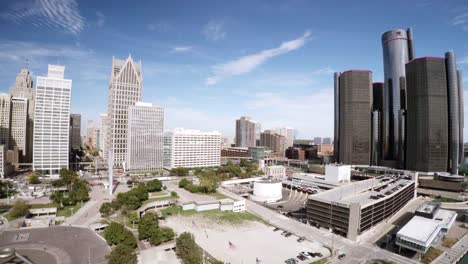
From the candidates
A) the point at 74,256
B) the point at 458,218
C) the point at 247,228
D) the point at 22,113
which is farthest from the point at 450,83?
the point at 22,113

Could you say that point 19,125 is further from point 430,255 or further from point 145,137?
point 430,255

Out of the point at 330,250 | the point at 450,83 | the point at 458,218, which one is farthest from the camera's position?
the point at 450,83

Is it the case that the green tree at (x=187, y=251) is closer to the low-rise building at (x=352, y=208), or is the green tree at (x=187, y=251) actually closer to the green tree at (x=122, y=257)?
the green tree at (x=122, y=257)

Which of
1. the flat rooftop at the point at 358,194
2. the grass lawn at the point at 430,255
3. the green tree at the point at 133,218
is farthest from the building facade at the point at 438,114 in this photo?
the green tree at the point at 133,218

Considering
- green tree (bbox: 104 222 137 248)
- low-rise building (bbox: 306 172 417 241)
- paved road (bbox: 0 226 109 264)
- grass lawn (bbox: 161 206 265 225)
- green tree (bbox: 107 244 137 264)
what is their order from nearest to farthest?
green tree (bbox: 107 244 137 264) → paved road (bbox: 0 226 109 264) → green tree (bbox: 104 222 137 248) → low-rise building (bbox: 306 172 417 241) → grass lawn (bbox: 161 206 265 225)

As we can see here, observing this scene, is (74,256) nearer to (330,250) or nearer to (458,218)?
(330,250)

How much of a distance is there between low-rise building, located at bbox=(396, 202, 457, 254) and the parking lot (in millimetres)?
16990

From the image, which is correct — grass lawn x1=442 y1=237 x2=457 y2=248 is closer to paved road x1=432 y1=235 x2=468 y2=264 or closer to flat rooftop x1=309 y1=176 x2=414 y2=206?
paved road x1=432 y1=235 x2=468 y2=264

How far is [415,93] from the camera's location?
128m

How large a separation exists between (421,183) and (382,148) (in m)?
45.0

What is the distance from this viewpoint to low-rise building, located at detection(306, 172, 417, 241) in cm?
5939

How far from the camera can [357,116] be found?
6073 inches

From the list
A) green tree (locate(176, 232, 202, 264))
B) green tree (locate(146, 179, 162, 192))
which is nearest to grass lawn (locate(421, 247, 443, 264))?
green tree (locate(176, 232, 202, 264))

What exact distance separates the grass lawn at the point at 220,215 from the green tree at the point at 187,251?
21519 millimetres
